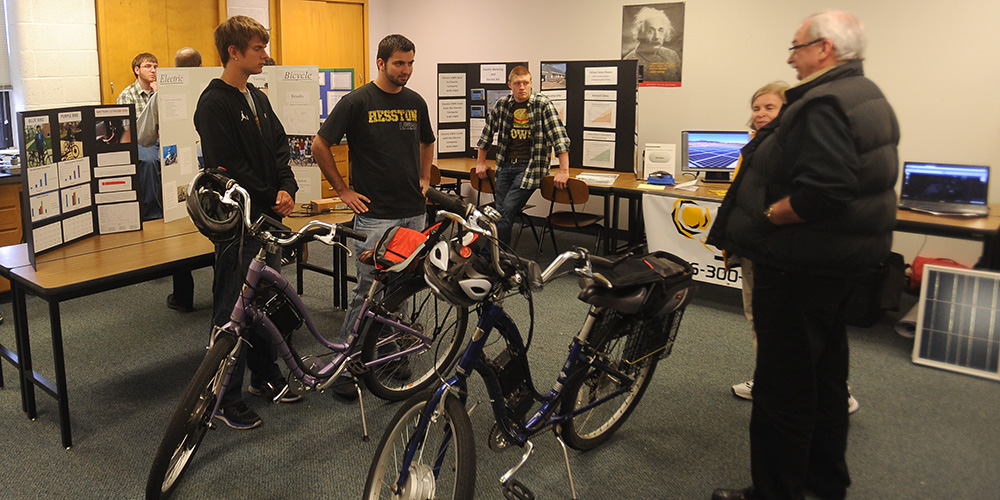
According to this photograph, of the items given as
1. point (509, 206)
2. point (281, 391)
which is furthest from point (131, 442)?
point (509, 206)

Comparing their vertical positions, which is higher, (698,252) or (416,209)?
(416,209)

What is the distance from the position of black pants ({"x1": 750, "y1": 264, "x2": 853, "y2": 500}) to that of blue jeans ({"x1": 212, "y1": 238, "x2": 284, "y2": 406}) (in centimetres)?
180

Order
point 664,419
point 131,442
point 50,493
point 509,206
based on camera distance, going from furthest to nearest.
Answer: point 509,206 → point 664,419 → point 131,442 → point 50,493

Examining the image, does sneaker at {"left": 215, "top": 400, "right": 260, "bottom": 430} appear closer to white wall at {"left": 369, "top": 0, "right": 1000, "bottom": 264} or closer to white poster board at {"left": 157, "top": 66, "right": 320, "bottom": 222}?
white poster board at {"left": 157, "top": 66, "right": 320, "bottom": 222}

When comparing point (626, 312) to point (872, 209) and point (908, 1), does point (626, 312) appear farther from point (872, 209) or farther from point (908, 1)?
point (908, 1)

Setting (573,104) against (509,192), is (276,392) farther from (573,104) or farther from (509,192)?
(573,104)

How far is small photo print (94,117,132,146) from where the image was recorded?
3279 millimetres

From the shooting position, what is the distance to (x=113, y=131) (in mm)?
3338

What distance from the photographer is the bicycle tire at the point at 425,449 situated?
2.00 metres

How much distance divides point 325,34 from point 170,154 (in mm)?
4420

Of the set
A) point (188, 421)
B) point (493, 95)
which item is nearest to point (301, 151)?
point (493, 95)

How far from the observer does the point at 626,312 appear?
7.50 feet

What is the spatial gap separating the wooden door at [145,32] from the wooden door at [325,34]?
2.31ft

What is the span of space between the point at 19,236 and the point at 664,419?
4.04 metres
